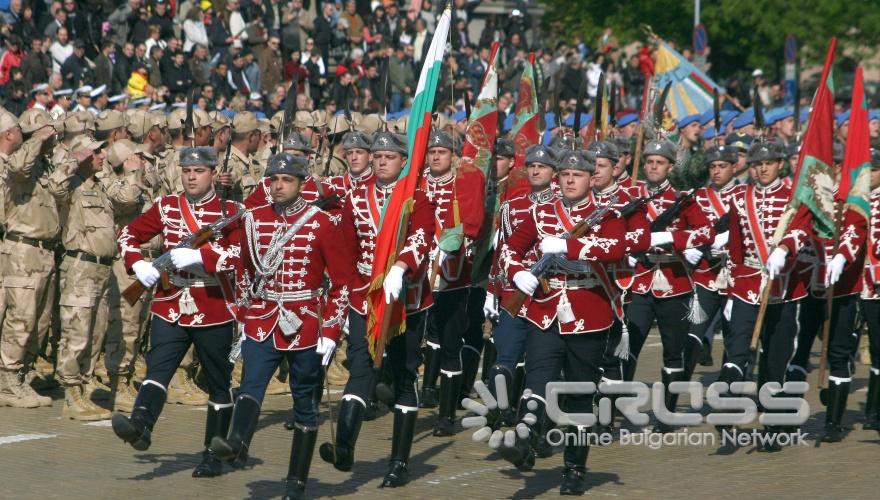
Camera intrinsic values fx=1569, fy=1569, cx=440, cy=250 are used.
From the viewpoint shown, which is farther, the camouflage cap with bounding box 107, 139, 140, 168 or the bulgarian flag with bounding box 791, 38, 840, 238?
the camouflage cap with bounding box 107, 139, 140, 168

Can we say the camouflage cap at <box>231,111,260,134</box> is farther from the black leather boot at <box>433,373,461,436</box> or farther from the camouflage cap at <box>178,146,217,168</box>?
the camouflage cap at <box>178,146,217,168</box>

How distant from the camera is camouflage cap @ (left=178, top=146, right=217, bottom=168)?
10727mm

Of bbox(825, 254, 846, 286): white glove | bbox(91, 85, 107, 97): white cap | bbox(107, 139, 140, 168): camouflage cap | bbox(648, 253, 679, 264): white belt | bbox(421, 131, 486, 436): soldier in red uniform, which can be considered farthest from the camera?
bbox(91, 85, 107, 97): white cap

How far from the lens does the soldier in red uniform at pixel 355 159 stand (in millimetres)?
12766

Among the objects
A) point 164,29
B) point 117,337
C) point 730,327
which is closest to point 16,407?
point 117,337

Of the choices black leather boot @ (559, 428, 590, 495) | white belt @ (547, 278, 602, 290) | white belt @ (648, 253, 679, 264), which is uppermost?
white belt @ (547, 278, 602, 290)

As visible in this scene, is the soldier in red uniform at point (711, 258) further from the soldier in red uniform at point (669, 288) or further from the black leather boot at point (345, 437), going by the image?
the black leather boot at point (345, 437)

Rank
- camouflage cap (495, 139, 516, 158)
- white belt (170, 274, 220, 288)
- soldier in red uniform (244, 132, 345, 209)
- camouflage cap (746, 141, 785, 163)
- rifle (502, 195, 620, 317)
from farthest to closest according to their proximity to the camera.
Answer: camouflage cap (495, 139, 516, 158) < camouflage cap (746, 141, 785, 163) < soldier in red uniform (244, 132, 345, 209) < white belt (170, 274, 220, 288) < rifle (502, 195, 620, 317)

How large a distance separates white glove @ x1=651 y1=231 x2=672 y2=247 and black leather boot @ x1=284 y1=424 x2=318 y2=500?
3.85m

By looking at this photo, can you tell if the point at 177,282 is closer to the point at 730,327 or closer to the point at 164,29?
the point at 730,327

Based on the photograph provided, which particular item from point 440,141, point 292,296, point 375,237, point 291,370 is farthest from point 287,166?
point 440,141

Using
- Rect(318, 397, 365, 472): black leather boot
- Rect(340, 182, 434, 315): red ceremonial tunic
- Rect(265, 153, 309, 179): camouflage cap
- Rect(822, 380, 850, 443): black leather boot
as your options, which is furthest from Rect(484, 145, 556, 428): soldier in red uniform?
Rect(822, 380, 850, 443): black leather boot

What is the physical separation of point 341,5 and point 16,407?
1773cm

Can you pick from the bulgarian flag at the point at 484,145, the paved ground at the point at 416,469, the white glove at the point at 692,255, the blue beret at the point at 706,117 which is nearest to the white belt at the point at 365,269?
the paved ground at the point at 416,469
